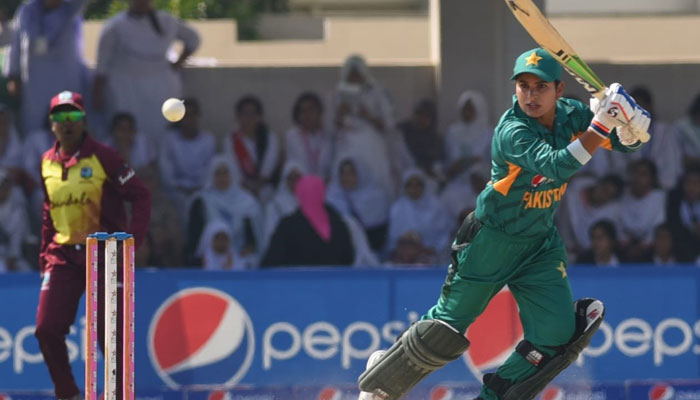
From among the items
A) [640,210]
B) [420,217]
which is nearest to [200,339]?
[420,217]

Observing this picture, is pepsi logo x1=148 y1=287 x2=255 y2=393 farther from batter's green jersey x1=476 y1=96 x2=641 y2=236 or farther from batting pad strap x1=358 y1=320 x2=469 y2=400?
batter's green jersey x1=476 y1=96 x2=641 y2=236

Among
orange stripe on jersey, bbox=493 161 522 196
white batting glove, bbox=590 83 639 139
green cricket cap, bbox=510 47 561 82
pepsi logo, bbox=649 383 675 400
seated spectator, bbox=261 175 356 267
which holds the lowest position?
pepsi logo, bbox=649 383 675 400

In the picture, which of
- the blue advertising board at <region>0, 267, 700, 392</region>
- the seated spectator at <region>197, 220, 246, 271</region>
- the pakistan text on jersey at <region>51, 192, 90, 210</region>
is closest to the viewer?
the pakistan text on jersey at <region>51, 192, 90, 210</region>

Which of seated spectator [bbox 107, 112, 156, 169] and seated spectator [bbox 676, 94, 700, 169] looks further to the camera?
seated spectator [bbox 676, 94, 700, 169]

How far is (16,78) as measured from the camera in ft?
41.1

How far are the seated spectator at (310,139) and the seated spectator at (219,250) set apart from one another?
1.14 meters

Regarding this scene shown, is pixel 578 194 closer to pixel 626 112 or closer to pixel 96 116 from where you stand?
pixel 96 116

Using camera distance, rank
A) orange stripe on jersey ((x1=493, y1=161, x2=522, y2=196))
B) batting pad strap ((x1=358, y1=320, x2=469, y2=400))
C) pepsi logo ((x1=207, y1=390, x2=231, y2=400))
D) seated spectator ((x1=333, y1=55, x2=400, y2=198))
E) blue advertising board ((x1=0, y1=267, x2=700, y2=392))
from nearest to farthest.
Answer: orange stripe on jersey ((x1=493, y1=161, x2=522, y2=196)) → batting pad strap ((x1=358, y1=320, x2=469, y2=400)) → pepsi logo ((x1=207, y1=390, x2=231, y2=400)) → blue advertising board ((x1=0, y1=267, x2=700, y2=392)) → seated spectator ((x1=333, y1=55, x2=400, y2=198))

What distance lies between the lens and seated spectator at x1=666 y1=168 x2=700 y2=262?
12.3 metres

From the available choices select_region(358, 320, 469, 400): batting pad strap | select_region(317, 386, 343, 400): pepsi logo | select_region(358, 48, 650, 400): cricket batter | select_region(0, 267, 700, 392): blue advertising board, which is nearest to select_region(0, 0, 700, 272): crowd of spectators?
select_region(0, 267, 700, 392): blue advertising board

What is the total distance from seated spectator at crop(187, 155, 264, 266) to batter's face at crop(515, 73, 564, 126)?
5.97 meters

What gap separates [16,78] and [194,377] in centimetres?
454

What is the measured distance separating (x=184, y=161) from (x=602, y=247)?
148 inches

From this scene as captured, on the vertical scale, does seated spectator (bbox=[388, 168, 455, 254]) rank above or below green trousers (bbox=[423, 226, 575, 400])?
below
